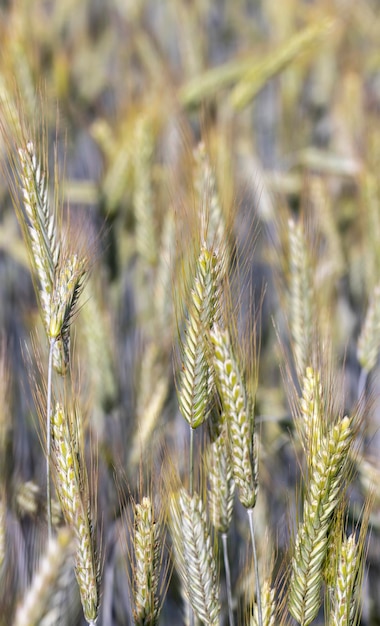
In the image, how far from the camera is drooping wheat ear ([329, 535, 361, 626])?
0.69 m

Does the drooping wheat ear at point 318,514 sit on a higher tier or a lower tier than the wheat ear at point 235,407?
lower

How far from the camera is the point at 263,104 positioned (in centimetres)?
224

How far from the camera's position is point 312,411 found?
0.73 metres

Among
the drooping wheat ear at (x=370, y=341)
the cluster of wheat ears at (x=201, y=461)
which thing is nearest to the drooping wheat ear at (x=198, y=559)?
the cluster of wheat ears at (x=201, y=461)

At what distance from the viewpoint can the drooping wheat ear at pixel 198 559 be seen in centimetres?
70

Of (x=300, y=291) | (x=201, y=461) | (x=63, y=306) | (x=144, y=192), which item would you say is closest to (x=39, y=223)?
(x=63, y=306)

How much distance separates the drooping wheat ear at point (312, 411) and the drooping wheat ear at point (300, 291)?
0.70ft

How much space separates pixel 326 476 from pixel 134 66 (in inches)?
67.9

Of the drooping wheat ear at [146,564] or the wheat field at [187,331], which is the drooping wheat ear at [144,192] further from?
the drooping wheat ear at [146,564]

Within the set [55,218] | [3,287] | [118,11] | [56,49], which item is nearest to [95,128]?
[3,287]

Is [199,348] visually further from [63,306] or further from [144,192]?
[144,192]

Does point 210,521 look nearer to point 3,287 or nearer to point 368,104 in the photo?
point 3,287

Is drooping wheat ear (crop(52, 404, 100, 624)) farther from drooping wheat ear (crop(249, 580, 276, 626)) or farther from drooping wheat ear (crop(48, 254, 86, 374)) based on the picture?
drooping wheat ear (crop(249, 580, 276, 626))

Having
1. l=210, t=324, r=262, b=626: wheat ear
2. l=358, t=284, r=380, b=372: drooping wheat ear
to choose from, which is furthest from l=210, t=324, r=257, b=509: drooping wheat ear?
l=358, t=284, r=380, b=372: drooping wheat ear
